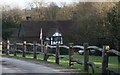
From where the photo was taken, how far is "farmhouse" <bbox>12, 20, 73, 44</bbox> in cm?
5618

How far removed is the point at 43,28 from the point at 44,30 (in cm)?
72

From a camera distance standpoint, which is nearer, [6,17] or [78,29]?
[78,29]

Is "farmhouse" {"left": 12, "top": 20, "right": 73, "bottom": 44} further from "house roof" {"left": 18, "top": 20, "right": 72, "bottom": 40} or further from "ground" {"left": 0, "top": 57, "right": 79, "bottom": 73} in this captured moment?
"ground" {"left": 0, "top": 57, "right": 79, "bottom": 73}

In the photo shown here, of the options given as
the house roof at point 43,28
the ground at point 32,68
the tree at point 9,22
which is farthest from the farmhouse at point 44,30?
the ground at point 32,68

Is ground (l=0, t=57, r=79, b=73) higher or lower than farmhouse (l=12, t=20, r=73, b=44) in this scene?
lower

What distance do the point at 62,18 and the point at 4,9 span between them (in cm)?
1174

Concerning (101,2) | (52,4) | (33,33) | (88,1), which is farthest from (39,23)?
(101,2)

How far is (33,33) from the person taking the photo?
57.4 m

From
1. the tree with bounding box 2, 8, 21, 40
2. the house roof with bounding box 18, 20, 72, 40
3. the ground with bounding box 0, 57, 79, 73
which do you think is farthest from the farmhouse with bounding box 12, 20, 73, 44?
the ground with bounding box 0, 57, 79, 73

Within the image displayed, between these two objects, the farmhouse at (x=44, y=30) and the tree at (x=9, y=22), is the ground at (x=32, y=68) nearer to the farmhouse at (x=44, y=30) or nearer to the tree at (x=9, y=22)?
the farmhouse at (x=44, y=30)

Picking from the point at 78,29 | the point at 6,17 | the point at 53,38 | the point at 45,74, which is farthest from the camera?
the point at 6,17

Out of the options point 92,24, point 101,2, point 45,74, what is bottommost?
point 45,74

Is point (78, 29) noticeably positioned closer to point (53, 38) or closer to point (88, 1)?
point (88, 1)

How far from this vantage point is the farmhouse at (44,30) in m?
56.2
